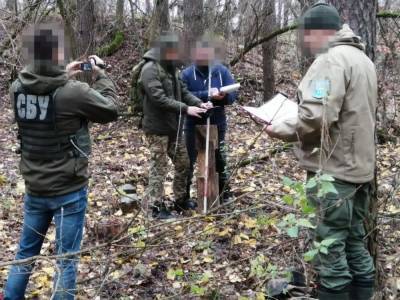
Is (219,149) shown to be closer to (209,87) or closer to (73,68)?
(209,87)

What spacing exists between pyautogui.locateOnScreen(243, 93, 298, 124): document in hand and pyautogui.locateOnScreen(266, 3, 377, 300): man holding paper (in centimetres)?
8

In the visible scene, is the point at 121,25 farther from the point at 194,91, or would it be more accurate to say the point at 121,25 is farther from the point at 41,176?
the point at 41,176

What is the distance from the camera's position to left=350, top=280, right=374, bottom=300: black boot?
3387mm

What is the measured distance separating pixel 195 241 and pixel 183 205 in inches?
39.6

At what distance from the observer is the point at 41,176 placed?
11.1ft

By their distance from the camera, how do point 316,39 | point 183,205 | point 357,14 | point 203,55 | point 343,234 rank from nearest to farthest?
point 316,39 < point 343,234 < point 357,14 < point 203,55 < point 183,205

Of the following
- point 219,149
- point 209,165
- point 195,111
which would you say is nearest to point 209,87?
point 195,111

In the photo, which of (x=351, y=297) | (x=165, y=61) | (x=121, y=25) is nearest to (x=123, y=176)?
(x=165, y=61)

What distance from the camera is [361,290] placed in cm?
339

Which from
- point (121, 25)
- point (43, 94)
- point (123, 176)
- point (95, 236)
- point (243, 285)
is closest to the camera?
point (43, 94)

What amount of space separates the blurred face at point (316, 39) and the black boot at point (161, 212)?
2.83 m

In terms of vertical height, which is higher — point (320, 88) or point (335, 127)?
point (320, 88)

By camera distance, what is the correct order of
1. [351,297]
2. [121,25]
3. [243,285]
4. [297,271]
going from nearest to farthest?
[351,297] → [297,271] → [243,285] → [121,25]

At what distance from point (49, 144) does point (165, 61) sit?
2.13m
